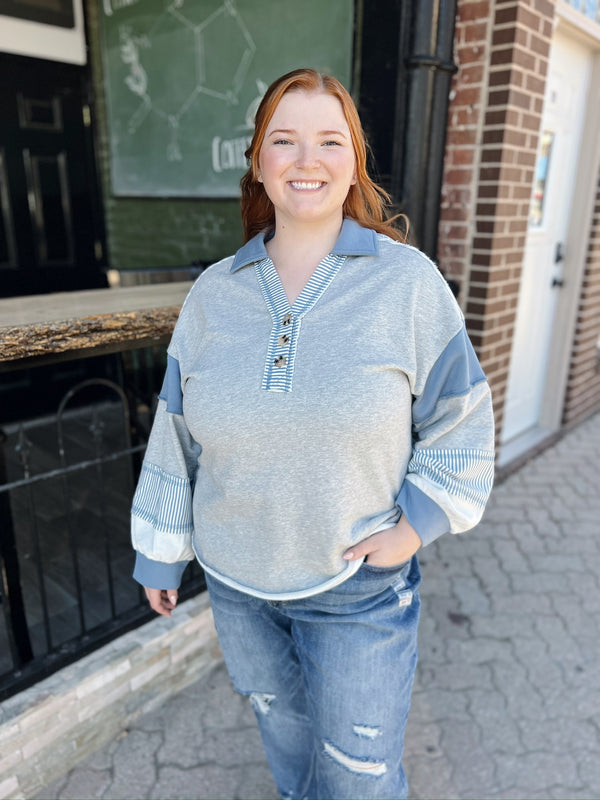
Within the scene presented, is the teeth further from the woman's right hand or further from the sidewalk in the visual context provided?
the sidewalk

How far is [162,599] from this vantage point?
1.55 m

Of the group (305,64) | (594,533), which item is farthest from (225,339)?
(594,533)

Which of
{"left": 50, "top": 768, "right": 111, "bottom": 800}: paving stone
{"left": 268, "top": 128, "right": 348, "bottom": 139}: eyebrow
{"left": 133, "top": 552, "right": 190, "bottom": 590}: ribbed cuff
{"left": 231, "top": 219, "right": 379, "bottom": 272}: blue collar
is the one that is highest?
{"left": 268, "top": 128, "right": 348, "bottom": 139}: eyebrow

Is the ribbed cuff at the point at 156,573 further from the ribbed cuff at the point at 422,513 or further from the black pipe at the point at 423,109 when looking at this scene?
the black pipe at the point at 423,109

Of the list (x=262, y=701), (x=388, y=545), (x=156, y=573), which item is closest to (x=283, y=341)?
(x=388, y=545)

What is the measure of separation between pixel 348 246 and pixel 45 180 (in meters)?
3.67

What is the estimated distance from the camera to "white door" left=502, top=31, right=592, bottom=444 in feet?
12.1

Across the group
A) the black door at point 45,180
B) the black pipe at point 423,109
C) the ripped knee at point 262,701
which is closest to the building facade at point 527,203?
the black pipe at point 423,109

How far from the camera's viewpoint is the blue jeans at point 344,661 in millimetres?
1328

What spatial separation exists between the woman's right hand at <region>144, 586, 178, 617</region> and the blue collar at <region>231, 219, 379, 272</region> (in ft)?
2.77

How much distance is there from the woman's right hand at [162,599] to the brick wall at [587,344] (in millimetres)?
4005

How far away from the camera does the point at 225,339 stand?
127 cm

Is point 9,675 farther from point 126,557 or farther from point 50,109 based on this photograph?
point 50,109

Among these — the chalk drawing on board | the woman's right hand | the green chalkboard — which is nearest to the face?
the woman's right hand
